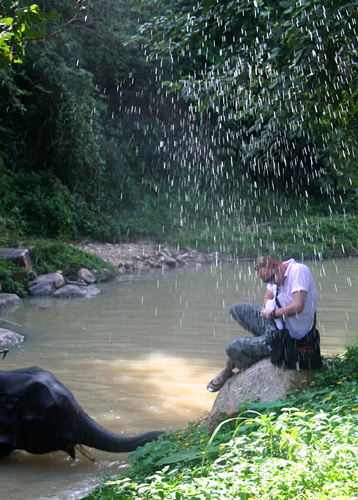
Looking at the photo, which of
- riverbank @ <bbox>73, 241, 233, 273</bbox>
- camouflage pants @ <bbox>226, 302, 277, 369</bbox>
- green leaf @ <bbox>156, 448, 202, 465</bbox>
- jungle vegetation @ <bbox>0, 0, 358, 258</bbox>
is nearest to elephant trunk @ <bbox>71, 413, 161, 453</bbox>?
green leaf @ <bbox>156, 448, 202, 465</bbox>

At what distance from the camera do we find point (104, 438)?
5.23 m

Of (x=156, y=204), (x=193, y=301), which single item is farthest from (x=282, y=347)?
(x=156, y=204)

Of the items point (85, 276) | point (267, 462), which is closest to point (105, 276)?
point (85, 276)

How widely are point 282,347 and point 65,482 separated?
2207 millimetres

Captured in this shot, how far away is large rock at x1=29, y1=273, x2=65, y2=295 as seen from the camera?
1512cm

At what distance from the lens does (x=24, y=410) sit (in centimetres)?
529

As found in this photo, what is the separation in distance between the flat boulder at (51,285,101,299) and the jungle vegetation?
2.71 metres

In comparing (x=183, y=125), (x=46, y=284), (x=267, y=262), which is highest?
(x=183, y=125)

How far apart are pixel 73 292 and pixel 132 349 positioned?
5594mm

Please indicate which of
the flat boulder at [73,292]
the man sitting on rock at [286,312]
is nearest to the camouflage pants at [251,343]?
the man sitting on rock at [286,312]

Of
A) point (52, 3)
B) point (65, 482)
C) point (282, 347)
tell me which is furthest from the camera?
point (52, 3)

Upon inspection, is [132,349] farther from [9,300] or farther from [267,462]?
[267,462]

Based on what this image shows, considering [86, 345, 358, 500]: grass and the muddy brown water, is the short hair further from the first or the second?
the muddy brown water

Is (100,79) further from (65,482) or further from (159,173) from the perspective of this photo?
(65,482)
